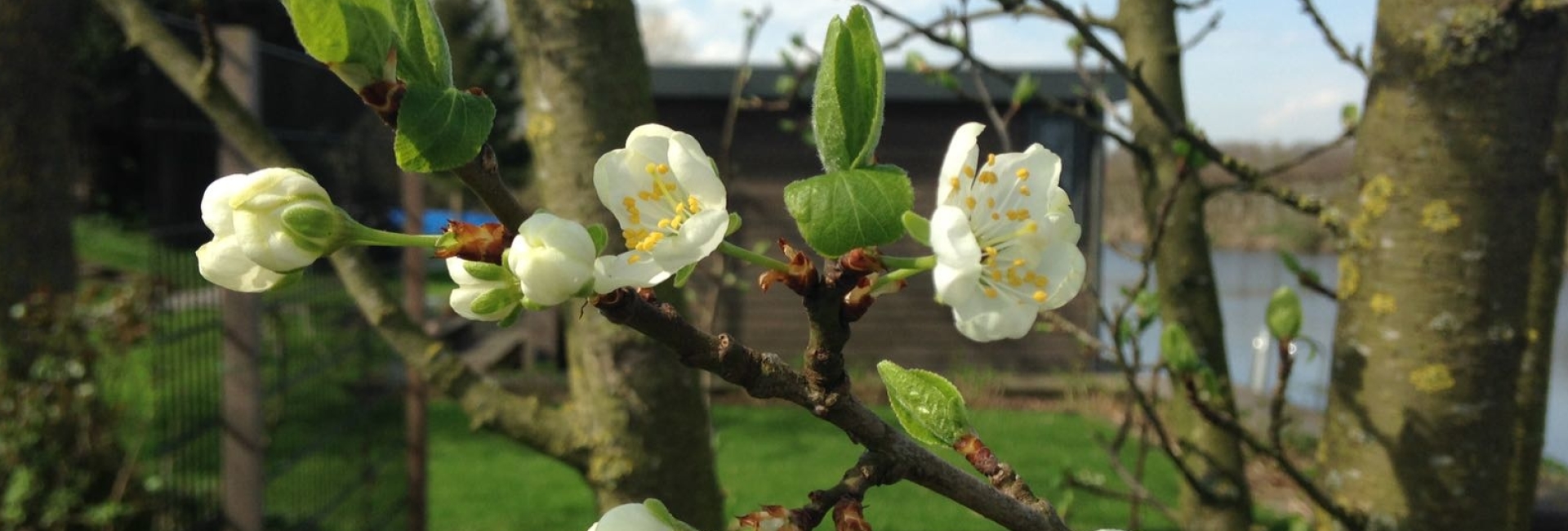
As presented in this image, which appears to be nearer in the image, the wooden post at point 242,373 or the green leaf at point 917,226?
the green leaf at point 917,226

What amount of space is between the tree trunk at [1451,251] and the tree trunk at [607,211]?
73cm

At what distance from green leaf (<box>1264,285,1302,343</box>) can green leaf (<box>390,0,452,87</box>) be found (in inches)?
42.8

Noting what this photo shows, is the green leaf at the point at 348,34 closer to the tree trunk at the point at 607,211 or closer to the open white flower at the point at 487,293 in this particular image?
the open white flower at the point at 487,293

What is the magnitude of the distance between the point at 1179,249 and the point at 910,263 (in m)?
1.37

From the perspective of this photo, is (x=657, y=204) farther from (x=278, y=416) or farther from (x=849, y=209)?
(x=278, y=416)

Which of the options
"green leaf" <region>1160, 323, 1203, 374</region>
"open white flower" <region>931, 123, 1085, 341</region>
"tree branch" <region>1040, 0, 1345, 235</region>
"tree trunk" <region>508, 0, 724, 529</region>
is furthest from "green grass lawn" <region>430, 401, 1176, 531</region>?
"open white flower" <region>931, 123, 1085, 341</region>

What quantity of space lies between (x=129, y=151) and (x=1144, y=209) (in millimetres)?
15054

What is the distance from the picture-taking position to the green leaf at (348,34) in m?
0.42

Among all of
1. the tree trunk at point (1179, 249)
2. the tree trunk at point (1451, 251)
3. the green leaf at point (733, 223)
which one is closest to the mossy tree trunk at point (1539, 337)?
the tree trunk at point (1451, 251)

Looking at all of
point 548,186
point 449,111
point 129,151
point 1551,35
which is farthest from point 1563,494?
point 129,151

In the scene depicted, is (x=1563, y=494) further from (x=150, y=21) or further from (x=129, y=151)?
(x=129, y=151)

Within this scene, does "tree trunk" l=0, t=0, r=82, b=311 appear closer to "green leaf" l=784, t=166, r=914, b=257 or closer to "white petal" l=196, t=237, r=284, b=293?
"white petal" l=196, t=237, r=284, b=293

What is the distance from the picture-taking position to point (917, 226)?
18.5 inches

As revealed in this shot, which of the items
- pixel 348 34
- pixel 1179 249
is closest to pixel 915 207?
pixel 1179 249
